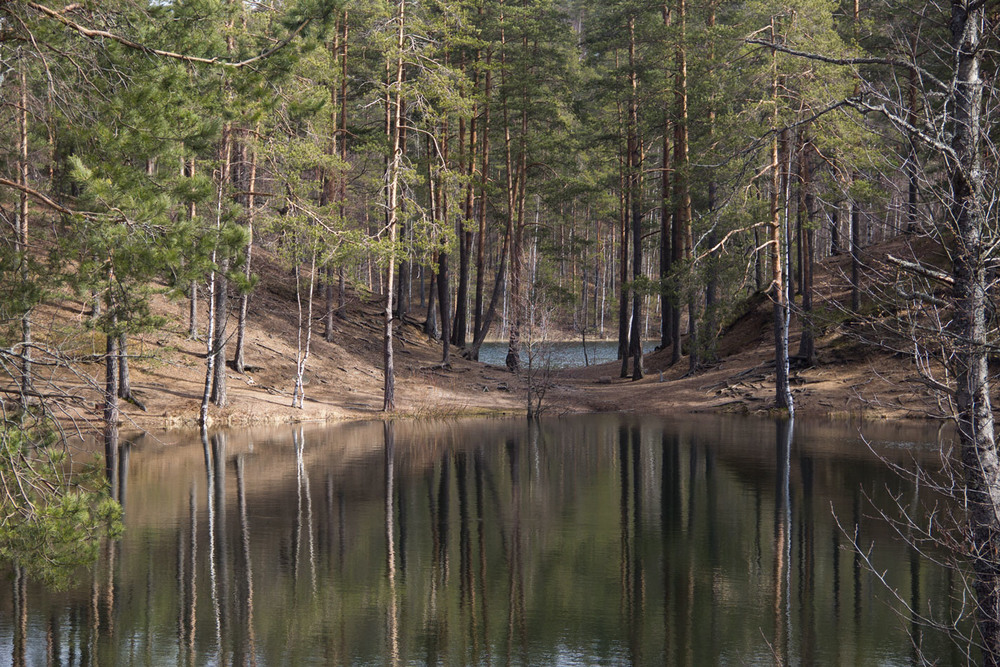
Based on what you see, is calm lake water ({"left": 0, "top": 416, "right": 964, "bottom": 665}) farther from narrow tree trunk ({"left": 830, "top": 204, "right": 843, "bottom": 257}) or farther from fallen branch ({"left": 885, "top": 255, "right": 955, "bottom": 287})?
fallen branch ({"left": 885, "top": 255, "right": 955, "bottom": 287})

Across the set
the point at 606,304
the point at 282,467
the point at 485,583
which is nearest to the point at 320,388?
the point at 282,467

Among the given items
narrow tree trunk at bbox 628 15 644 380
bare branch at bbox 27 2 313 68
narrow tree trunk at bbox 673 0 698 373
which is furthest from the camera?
narrow tree trunk at bbox 628 15 644 380

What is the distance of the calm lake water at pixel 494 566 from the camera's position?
9.94 m

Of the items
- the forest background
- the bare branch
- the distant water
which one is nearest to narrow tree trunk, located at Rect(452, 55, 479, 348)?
the forest background

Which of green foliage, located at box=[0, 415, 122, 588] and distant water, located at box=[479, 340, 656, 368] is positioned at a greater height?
distant water, located at box=[479, 340, 656, 368]

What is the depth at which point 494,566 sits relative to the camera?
1320 centimetres

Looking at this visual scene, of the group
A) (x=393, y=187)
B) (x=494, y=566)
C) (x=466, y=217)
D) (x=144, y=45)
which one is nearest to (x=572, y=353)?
(x=466, y=217)

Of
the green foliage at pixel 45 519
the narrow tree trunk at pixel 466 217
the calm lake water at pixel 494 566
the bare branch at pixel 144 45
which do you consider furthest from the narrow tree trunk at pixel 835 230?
the narrow tree trunk at pixel 466 217

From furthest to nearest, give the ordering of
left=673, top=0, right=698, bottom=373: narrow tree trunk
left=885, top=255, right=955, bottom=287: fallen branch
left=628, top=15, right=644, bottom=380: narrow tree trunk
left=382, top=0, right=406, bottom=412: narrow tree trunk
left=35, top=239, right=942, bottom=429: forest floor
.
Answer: left=628, top=15, right=644, bottom=380: narrow tree trunk, left=673, top=0, right=698, bottom=373: narrow tree trunk, left=382, top=0, right=406, bottom=412: narrow tree trunk, left=35, top=239, right=942, bottom=429: forest floor, left=885, top=255, right=955, bottom=287: fallen branch

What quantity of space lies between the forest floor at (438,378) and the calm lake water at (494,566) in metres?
4.92

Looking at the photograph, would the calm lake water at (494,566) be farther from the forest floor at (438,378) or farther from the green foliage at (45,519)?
the forest floor at (438,378)

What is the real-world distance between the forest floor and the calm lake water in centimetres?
492

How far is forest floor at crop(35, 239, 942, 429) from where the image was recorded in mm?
27344

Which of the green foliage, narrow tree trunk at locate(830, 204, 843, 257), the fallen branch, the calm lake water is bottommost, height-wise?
the calm lake water
